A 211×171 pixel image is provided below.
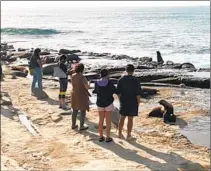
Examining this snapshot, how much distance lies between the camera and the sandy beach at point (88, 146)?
7.78 metres

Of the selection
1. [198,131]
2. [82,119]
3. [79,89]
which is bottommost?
[198,131]

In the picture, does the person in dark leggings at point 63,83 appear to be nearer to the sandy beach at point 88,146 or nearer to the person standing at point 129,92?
the sandy beach at point 88,146

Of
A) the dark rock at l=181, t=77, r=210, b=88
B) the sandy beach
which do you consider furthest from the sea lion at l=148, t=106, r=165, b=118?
the dark rock at l=181, t=77, r=210, b=88

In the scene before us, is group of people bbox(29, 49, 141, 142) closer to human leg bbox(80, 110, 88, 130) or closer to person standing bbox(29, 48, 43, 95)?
human leg bbox(80, 110, 88, 130)

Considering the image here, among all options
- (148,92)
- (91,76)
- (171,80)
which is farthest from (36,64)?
(171,80)

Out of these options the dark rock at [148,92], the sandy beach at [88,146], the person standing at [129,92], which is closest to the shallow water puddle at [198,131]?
the sandy beach at [88,146]

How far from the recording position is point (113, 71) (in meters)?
22.0

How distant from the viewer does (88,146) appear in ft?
29.0

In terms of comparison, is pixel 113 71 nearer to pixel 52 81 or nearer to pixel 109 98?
pixel 52 81

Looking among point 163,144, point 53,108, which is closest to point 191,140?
point 163,144

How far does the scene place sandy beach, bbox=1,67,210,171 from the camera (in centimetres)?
778

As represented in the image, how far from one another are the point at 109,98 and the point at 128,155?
1.29 meters

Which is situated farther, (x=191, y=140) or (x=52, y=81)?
(x=52, y=81)

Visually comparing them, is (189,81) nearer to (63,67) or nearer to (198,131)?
(198,131)
